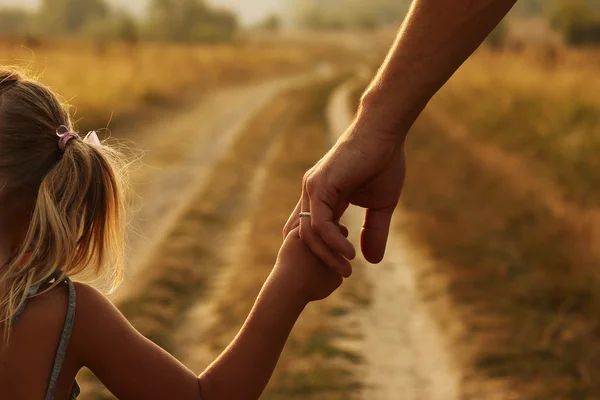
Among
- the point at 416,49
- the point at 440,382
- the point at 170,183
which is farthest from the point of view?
the point at 170,183

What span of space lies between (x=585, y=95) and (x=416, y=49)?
10453 millimetres

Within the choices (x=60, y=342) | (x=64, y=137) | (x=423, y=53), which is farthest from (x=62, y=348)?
(x=423, y=53)

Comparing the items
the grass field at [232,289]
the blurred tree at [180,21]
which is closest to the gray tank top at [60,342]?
the grass field at [232,289]

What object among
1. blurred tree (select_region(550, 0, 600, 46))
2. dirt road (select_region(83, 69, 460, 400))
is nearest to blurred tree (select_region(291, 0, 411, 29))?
blurred tree (select_region(550, 0, 600, 46))

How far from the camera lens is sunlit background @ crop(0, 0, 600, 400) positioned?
14.5ft

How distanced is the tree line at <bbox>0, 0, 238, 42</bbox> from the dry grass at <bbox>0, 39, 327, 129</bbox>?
17376 millimetres

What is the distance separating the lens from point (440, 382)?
4.21 metres

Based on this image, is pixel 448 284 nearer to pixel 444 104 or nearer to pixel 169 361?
pixel 169 361

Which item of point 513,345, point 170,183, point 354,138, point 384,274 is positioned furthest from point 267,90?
point 354,138

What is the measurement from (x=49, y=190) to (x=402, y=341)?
3407 mm

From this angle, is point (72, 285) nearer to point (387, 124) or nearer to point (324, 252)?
point (324, 252)

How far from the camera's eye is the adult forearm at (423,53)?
173 cm

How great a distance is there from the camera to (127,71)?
18.8 meters

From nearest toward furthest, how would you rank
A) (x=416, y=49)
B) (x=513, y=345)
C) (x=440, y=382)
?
(x=416, y=49)
(x=440, y=382)
(x=513, y=345)
